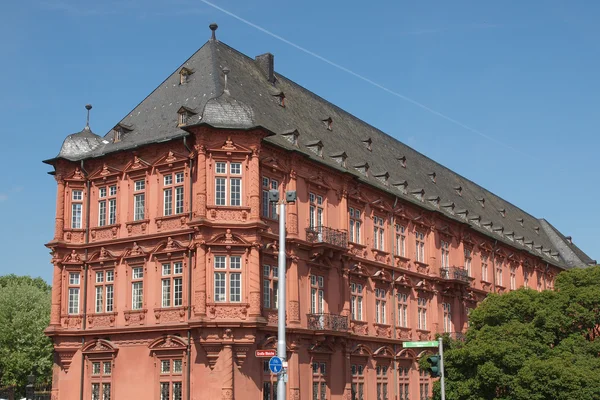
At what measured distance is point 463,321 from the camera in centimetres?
6100

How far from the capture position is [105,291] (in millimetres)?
42844

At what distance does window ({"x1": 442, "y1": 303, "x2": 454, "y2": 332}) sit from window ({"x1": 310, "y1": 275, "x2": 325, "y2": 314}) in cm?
1639

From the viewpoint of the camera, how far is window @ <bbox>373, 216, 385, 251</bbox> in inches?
2000

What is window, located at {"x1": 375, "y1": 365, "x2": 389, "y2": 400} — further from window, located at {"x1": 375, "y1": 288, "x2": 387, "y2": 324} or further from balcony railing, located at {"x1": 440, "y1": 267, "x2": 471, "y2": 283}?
balcony railing, located at {"x1": 440, "y1": 267, "x2": 471, "y2": 283}

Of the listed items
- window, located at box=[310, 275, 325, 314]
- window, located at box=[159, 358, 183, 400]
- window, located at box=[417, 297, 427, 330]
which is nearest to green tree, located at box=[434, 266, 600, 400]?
window, located at box=[310, 275, 325, 314]

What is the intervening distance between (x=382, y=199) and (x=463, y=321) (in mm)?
14445

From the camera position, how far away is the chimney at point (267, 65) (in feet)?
165

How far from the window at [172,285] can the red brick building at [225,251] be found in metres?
0.10

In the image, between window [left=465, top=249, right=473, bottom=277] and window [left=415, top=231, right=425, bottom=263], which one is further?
window [left=465, top=249, right=473, bottom=277]

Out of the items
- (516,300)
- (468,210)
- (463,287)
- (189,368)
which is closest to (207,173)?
(189,368)

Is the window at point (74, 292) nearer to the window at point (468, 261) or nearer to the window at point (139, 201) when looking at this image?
the window at point (139, 201)

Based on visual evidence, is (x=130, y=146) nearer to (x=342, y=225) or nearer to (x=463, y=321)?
(x=342, y=225)

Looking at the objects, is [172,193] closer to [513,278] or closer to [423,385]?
[423,385]

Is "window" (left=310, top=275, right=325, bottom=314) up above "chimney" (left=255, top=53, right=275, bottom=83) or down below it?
below
